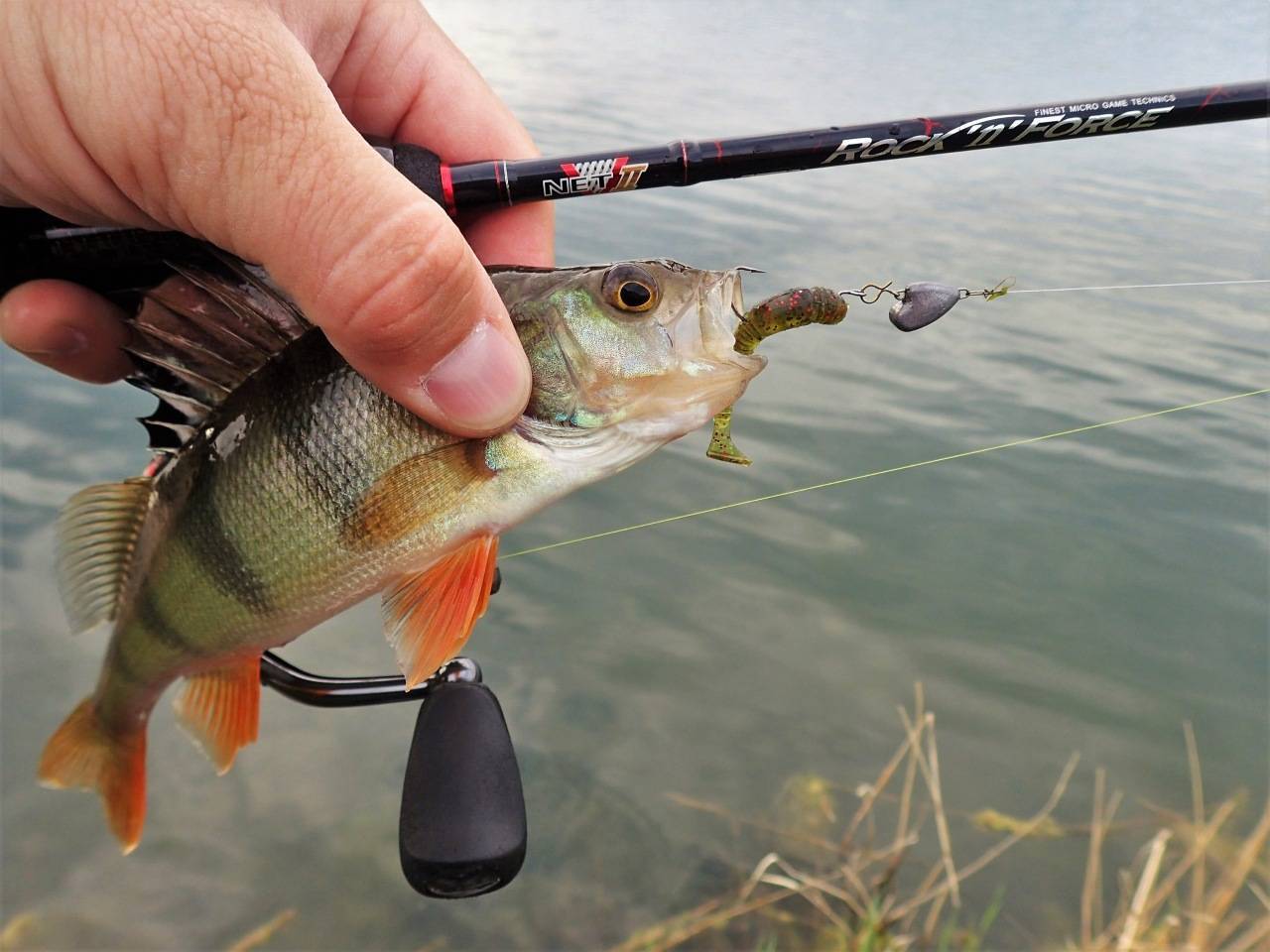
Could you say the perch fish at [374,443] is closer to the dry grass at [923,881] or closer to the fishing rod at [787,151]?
the fishing rod at [787,151]

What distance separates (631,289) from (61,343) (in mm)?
1618

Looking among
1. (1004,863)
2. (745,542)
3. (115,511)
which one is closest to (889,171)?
(745,542)

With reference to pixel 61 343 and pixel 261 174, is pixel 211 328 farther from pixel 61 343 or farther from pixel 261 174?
pixel 61 343

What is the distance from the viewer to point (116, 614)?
1977mm

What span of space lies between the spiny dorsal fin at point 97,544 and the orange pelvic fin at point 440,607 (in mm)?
681

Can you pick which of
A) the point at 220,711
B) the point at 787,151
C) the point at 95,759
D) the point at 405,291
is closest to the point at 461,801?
the point at 220,711

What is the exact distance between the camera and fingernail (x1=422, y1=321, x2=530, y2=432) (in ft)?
4.95

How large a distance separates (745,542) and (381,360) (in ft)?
11.4

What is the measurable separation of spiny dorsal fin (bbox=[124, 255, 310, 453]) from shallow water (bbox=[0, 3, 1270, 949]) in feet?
7.48

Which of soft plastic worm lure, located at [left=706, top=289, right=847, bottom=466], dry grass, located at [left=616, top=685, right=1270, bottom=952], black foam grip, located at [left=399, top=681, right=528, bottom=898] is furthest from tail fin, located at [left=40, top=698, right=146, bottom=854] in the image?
dry grass, located at [left=616, top=685, right=1270, bottom=952]

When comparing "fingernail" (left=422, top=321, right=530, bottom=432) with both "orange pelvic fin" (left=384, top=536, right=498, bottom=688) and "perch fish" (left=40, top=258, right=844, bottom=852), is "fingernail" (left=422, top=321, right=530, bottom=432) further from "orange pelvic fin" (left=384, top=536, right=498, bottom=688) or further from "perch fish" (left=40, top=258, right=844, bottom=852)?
"orange pelvic fin" (left=384, top=536, right=498, bottom=688)

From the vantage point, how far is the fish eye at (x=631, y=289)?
156cm

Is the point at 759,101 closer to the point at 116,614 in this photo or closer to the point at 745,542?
the point at 745,542

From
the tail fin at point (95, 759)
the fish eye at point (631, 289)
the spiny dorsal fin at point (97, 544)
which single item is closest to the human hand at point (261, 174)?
the fish eye at point (631, 289)
